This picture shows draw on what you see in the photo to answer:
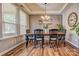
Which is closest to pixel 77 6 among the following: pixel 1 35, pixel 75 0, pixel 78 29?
pixel 78 29

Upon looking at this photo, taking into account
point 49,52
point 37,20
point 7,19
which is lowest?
point 49,52

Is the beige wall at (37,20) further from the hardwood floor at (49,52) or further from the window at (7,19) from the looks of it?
the hardwood floor at (49,52)

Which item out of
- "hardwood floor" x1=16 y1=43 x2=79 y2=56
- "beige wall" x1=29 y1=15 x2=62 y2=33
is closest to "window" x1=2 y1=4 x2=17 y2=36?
"hardwood floor" x1=16 y1=43 x2=79 y2=56

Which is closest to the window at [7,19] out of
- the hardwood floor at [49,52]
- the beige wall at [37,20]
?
the hardwood floor at [49,52]

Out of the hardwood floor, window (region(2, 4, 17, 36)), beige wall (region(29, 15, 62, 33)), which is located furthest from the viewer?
beige wall (region(29, 15, 62, 33))

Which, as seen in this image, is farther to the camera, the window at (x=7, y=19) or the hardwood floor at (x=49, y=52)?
the window at (x=7, y=19)

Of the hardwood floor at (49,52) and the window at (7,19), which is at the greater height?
the window at (7,19)

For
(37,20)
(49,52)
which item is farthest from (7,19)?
(37,20)

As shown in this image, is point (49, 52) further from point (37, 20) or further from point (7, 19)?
point (37, 20)

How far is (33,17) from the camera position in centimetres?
1162

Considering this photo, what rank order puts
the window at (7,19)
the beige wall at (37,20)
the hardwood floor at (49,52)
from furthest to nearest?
the beige wall at (37,20) < the window at (7,19) < the hardwood floor at (49,52)

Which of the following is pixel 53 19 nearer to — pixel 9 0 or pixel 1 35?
pixel 1 35


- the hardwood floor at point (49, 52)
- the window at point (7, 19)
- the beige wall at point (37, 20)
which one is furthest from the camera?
the beige wall at point (37, 20)

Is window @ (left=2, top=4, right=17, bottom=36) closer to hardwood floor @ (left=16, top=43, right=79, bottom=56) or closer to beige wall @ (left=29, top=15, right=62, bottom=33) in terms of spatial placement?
hardwood floor @ (left=16, top=43, right=79, bottom=56)
